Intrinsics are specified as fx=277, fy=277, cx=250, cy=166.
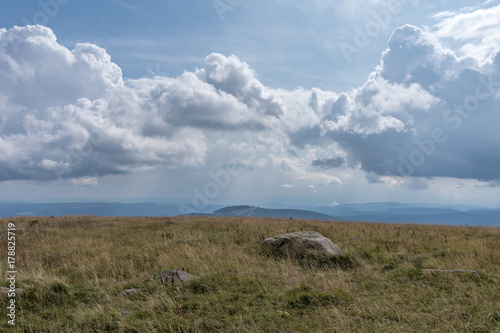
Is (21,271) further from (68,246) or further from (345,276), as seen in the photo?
(345,276)

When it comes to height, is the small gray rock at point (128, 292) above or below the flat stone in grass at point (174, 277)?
below

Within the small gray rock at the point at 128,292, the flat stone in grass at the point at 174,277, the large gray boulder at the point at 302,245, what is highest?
the large gray boulder at the point at 302,245

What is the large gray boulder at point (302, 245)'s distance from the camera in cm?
1036

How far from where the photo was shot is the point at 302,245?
10656mm

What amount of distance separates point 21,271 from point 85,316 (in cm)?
451

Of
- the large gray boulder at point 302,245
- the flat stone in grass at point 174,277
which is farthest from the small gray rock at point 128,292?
the large gray boulder at point 302,245

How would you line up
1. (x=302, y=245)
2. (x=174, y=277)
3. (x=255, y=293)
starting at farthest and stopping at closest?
(x=302, y=245) → (x=174, y=277) → (x=255, y=293)

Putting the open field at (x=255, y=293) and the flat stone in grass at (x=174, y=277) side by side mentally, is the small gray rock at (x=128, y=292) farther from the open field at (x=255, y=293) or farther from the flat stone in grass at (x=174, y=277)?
the flat stone in grass at (x=174, y=277)

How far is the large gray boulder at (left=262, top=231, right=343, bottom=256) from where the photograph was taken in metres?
10.4

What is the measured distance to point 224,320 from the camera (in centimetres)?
527

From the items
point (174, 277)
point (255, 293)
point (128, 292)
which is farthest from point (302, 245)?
point (128, 292)

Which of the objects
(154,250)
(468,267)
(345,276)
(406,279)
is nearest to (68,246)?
(154,250)

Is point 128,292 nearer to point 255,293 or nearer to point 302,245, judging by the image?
point 255,293

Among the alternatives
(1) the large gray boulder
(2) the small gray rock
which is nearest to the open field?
(2) the small gray rock
